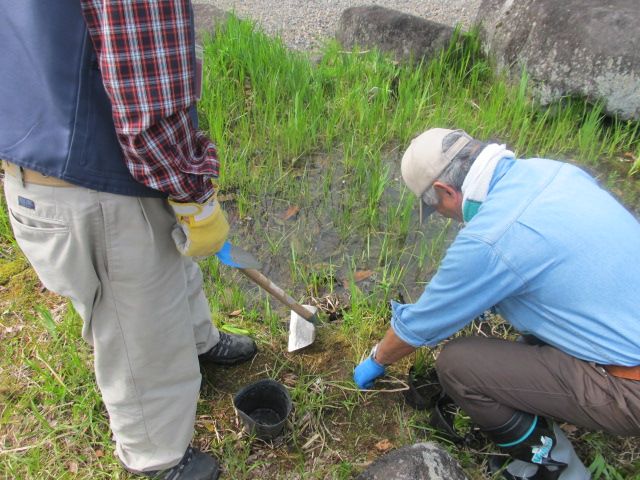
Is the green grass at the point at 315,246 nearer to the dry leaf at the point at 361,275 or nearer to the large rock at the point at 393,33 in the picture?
the dry leaf at the point at 361,275

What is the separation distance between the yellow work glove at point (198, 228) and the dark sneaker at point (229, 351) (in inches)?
29.1

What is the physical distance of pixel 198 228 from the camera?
1.37 meters

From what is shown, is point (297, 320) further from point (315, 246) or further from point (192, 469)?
point (192, 469)

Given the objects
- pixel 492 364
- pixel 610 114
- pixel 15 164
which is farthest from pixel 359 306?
pixel 610 114

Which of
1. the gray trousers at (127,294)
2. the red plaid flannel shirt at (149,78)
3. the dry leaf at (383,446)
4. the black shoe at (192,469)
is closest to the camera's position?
the red plaid flannel shirt at (149,78)

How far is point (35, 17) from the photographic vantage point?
3.40 feet

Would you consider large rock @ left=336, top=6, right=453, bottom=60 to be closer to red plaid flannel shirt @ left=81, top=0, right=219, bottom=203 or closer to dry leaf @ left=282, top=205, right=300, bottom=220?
dry leaf @ left=282, top=205, right=300, bottom=220

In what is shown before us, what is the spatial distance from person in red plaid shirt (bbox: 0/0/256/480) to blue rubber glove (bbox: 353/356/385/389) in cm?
65

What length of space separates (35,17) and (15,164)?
1.12 feet

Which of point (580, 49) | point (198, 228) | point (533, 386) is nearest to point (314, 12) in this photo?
point (580, 49)

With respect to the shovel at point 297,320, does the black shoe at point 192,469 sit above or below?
below

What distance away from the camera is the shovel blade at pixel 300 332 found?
213 cm

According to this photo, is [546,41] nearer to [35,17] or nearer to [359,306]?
[359,306]

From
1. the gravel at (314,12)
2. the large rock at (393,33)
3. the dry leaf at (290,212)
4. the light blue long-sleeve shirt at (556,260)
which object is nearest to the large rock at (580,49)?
the large rock at (393,33)
